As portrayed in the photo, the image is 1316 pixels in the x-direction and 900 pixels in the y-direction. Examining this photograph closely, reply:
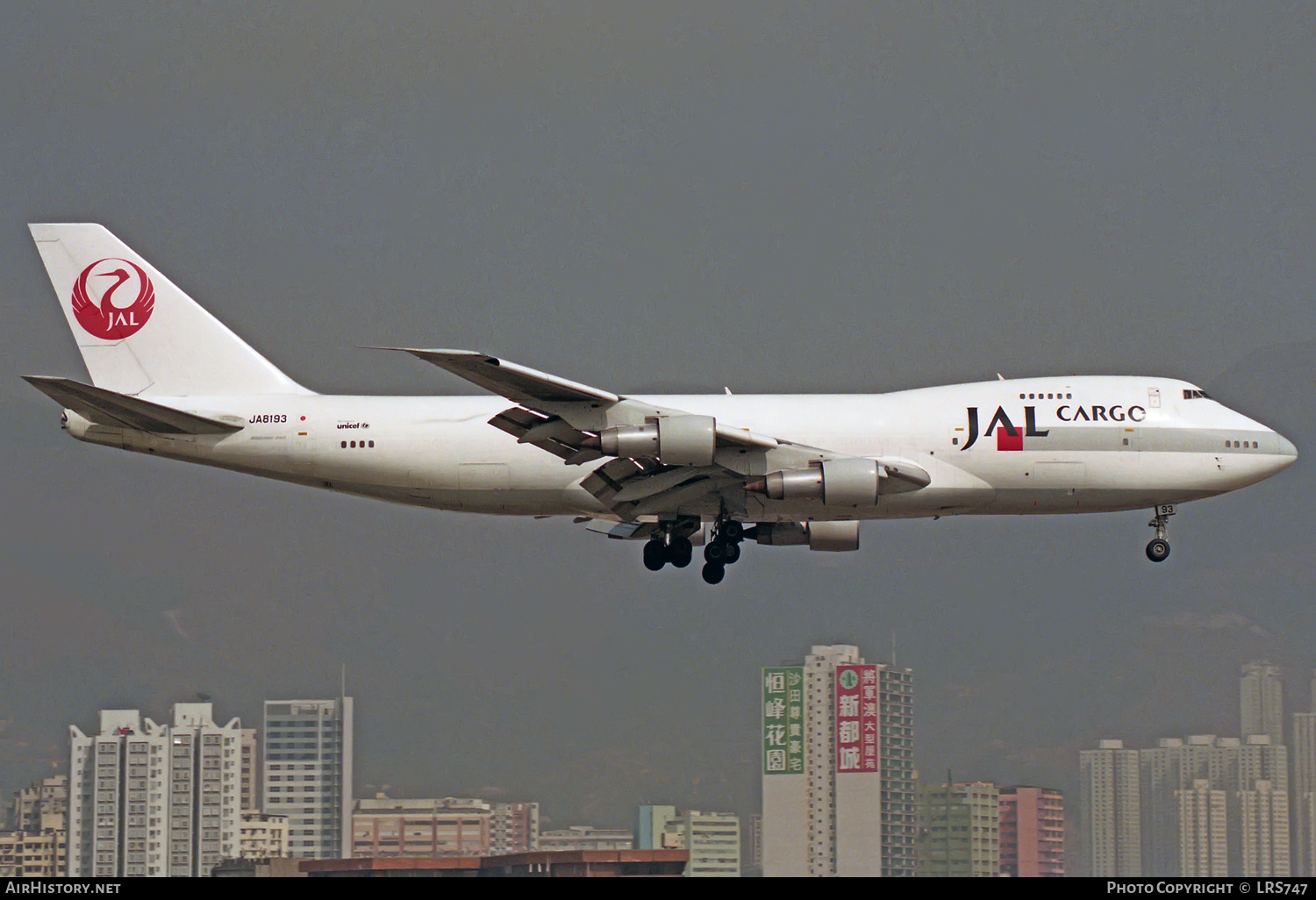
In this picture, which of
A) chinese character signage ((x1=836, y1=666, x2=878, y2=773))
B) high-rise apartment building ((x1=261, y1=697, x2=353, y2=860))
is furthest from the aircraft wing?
chinese character signage ((x1=836, y1=666, x2=878, y2=773))

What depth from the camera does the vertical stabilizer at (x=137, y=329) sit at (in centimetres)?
4653

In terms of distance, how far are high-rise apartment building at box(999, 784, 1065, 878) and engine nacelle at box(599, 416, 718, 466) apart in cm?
6705

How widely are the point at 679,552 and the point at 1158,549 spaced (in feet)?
45.1

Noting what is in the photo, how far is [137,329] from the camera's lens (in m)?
47.3

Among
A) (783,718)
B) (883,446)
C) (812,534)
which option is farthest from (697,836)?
(883,446)

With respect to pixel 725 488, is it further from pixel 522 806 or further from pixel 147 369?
pixel 522 806

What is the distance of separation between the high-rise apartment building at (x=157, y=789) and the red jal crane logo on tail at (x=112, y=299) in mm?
61560

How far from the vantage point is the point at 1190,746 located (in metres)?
113

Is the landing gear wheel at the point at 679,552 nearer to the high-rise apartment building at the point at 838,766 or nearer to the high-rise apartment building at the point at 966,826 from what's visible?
the high-rise apartment building at the point at 966,826

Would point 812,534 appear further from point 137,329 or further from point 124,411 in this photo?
point 137,329

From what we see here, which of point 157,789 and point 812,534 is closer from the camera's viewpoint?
point 812,534

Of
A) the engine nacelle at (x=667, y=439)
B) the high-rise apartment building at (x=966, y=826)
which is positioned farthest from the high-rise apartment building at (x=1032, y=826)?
the engine nacelle at (x=667, y=439)

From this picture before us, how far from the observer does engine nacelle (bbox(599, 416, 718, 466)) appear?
40.1 meters

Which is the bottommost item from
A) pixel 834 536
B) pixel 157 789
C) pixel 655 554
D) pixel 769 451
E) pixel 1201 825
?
pixel 1201 825
